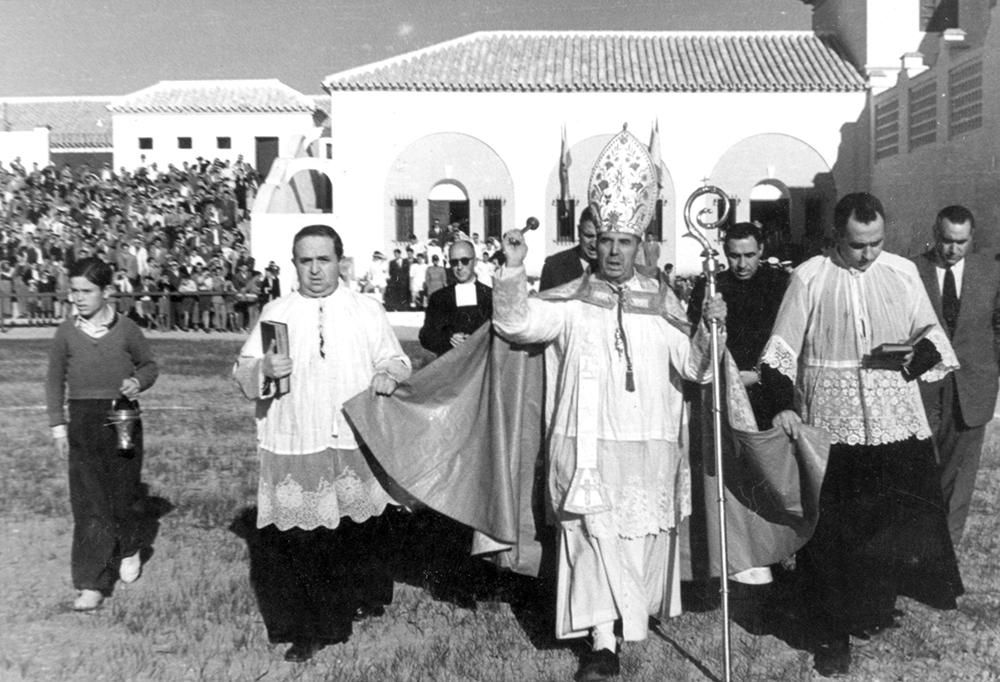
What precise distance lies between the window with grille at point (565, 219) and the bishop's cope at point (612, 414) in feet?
93.6

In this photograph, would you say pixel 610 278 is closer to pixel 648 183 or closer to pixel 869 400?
pixel 648 183

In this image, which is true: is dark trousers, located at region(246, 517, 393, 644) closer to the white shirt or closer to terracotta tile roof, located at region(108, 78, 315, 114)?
the white shirt

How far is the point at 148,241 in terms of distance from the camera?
2897 cm

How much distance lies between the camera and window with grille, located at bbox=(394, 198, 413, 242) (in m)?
34.6

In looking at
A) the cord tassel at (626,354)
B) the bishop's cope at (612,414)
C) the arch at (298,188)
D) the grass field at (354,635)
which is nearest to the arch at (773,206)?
the arch at (298,188)

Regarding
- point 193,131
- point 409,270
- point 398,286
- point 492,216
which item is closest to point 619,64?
point 492,216

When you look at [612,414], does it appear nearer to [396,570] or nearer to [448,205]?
[396,570]

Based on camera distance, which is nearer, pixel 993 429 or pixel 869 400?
pixel 869 400

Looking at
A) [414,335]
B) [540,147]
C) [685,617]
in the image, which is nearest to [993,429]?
[685,617]

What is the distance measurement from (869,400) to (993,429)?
22.8 ft

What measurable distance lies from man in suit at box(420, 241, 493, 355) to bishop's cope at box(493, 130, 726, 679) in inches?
90.8

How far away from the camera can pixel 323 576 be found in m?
5.41

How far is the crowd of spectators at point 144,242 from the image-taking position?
2542 centimetres

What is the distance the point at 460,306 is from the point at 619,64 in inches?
1098
